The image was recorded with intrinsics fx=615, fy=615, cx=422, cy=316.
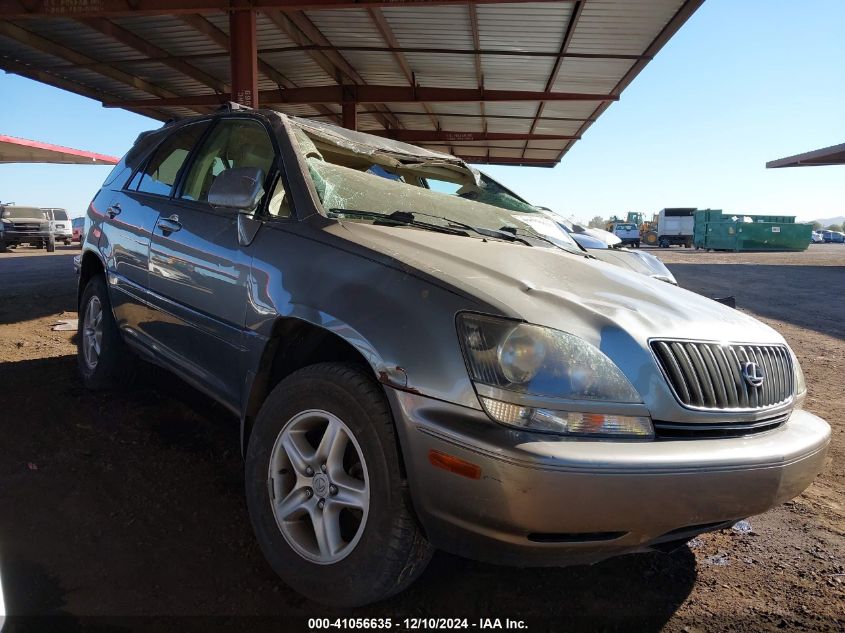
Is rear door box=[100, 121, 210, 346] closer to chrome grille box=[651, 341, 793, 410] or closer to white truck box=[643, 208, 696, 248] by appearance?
chrome grille box=[651, 341, 793, 410]

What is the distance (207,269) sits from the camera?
2.81 metres

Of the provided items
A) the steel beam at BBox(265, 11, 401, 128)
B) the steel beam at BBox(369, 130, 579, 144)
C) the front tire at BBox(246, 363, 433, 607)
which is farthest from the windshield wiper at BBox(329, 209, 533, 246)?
the steel beam at BBox(369, 130, 579, 144)

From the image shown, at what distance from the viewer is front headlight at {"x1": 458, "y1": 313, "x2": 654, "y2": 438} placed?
1728 millimetres

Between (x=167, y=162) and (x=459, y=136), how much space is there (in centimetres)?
1613

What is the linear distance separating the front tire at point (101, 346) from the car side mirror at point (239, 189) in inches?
70.6

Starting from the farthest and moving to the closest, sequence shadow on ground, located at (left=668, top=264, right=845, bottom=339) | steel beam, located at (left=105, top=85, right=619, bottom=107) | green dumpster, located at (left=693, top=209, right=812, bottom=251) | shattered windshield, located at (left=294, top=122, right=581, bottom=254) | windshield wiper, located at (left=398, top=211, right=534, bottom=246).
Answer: green dumpster, located at (left=693, top=209, right=812, bottom=251) → steel beam, located at (left=105, top=85, right=619, bottom=107) → shadow on ground, located at (left=668, top=264, right=845, bottom=339) → windshield wiper, located at (left=398, top=211, right=534, bottom=246) → shattered windshield, located at (left=294, top=122, right=581, bottom=254)

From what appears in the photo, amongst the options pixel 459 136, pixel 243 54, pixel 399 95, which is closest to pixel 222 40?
A: pixel 243 54

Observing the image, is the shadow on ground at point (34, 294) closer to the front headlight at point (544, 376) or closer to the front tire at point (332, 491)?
the front tire at point (332, 491)

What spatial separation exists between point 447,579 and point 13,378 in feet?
12.7

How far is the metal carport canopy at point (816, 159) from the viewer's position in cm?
3050

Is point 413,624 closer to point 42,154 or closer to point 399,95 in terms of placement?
point 399,95

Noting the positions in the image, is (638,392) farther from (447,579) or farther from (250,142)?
(250,142)

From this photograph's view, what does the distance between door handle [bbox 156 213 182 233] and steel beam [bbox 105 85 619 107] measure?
11511 mm

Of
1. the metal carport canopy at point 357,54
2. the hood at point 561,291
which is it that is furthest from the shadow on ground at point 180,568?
the metal carport canopy at point 357,54
